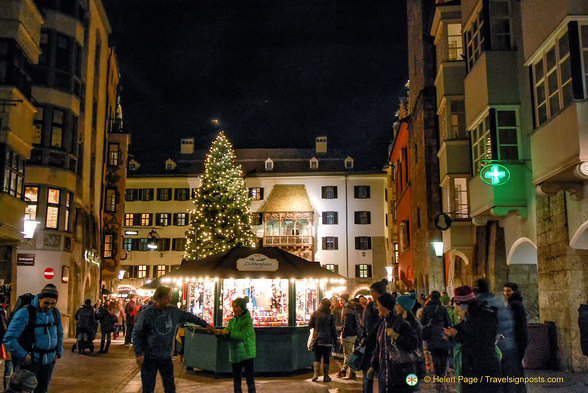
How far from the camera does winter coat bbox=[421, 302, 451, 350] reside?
39.0 ft

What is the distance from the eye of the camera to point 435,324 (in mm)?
12062

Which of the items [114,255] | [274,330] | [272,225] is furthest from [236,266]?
[272,225]

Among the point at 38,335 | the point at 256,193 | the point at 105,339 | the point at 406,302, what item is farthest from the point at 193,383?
the point at 256,193

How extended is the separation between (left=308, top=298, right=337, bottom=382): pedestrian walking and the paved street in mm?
403

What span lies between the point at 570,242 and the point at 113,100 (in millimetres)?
37684

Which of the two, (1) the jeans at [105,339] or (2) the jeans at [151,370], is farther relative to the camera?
(1) the jeans at [105,339]

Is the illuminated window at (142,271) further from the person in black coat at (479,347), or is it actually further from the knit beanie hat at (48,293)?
the person in black coat at (479,347)

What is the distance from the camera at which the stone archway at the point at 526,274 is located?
60.6ft

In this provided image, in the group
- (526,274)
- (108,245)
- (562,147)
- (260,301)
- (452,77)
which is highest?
(452,77)

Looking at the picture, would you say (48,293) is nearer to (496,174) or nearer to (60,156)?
(496,174)

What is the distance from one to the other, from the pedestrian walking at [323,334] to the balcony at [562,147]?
591 cm

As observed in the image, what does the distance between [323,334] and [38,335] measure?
7.45 meters

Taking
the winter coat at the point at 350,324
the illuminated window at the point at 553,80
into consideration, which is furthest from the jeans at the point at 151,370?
the illuminated window at the point at 553,80

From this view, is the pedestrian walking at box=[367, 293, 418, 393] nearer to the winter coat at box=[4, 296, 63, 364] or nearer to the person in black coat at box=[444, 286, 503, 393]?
the person in black coat at box=[444, 286, 503, 393]
